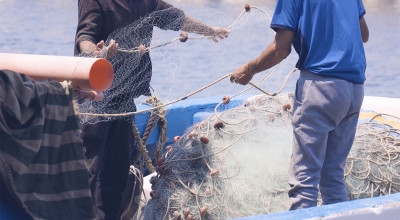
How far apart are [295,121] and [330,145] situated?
0.28 meters

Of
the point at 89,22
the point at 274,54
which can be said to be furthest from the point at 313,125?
the point at 89,22

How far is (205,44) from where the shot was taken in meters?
6.15

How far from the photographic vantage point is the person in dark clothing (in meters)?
4.01

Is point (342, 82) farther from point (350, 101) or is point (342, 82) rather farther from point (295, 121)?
point (295, 121)

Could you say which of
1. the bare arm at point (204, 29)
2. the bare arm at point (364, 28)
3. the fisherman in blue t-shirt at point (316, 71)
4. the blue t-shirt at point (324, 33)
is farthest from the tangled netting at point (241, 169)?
the blue t-shirt at point (324, 33)

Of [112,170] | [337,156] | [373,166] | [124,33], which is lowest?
[112,170]

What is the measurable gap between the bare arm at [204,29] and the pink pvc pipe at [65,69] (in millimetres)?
1770

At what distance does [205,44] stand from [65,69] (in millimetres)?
3559

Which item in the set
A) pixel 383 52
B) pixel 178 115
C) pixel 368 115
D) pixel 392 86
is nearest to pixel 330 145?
pixel 368 115

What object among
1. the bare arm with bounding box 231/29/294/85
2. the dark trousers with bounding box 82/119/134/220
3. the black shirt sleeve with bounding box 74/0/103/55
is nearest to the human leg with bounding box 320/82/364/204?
the bare arm with bounding box 231/29/294/85

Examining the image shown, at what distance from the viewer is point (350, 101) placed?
10.5ft

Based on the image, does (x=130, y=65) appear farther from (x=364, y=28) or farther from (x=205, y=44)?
(x=205, y=44)

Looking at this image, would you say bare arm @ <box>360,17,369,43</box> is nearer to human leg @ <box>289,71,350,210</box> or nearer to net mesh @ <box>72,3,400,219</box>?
human leg @ <box>289,71,350,210</box>

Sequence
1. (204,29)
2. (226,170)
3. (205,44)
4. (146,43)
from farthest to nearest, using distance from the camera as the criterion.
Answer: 1. (205,44)
2. (204,29)
3. (146,43)
4. (226,170)
